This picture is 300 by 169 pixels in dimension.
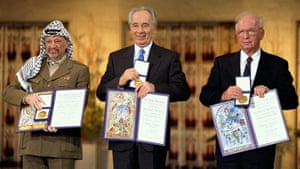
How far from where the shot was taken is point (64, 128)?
4.46 meters

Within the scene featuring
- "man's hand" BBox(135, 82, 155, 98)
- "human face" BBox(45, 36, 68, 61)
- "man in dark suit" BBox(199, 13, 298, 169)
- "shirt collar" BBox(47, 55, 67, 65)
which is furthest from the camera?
"shirt collar" BBox(47, 55, 67, 65)

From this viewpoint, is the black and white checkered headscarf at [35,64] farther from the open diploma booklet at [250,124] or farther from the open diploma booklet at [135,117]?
the open diploma booklet at [250,124]

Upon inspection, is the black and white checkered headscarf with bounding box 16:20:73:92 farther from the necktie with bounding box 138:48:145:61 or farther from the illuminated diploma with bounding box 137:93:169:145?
the illuminated diploma with bounding box 137:93:169:145

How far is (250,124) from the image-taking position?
4.26 metres

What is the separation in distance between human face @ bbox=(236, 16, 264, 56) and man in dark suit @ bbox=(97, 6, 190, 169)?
45 cm

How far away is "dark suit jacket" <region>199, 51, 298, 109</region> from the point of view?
14.1 feet

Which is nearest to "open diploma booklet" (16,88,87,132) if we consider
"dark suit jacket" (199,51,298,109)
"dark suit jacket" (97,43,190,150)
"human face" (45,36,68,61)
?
"dark suit jacket" (97,43,190,150)

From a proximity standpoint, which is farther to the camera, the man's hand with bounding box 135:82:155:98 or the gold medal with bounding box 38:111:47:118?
the gold medal with bounding box 38:111:47:118

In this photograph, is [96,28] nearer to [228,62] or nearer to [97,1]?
[97,1]

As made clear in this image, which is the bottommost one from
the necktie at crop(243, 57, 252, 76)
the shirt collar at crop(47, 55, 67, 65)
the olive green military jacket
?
the olive green military jacket

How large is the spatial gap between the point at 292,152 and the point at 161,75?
17.8 ft

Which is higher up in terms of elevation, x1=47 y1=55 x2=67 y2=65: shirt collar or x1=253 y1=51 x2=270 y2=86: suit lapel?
x1=47 y1=55 x2=67 y2=65: shirt collar

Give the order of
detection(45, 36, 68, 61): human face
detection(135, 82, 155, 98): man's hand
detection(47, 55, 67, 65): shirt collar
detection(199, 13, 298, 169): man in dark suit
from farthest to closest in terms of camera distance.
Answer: detection(47, 55, 67, 65): shirt collar
detection(45, 36, 68, 61): human face
detection(199, 13, 298, 169): man in dark suit
detection(135, 82, 155, 98): man's hand

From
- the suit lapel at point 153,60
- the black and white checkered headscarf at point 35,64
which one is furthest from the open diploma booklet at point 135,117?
the black and white checkered headscarf at point 35,64
